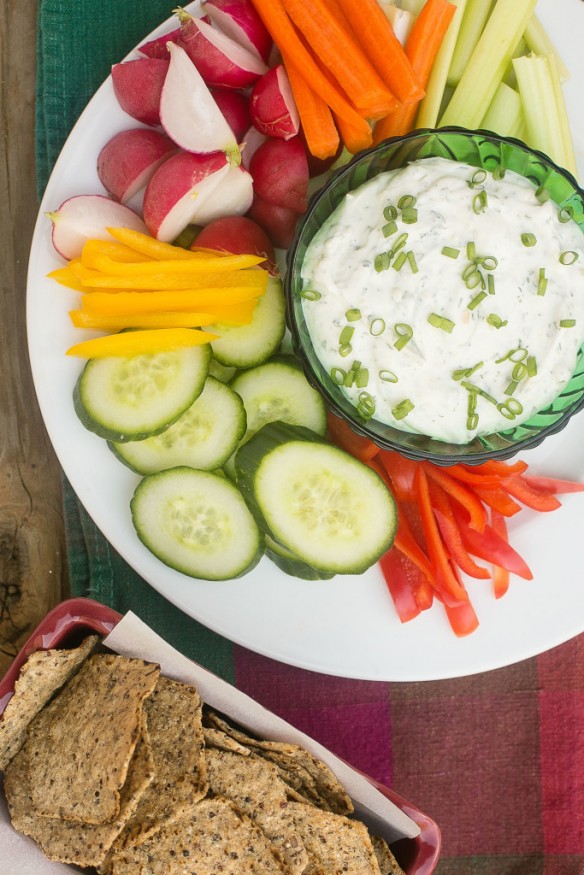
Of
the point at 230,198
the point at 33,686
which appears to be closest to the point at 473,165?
the point at 230,198

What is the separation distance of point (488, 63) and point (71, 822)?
168cm

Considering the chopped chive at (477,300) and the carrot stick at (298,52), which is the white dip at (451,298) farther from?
the carrot stick at (298,52)

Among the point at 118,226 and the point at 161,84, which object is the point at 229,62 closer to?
the point at 161,84

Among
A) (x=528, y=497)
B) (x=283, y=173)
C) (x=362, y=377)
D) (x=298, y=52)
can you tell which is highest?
(x=298, y=52)

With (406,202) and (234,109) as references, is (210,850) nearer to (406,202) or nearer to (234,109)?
(406,202)

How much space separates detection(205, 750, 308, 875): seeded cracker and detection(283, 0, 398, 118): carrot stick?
4.28 ft

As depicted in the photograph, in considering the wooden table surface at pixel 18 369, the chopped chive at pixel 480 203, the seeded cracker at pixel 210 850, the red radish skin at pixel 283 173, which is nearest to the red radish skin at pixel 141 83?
the red radish skin at pixel 283 173

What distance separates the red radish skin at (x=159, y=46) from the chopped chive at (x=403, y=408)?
2.85 ft

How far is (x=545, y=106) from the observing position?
70.3 inches

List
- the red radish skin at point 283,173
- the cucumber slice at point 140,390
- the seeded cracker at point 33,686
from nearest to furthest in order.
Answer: the seeded cracker at point 33,686, the cucumber slice at point 140,390, the red radish skin at point 283,173

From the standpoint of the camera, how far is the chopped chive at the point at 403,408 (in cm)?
156

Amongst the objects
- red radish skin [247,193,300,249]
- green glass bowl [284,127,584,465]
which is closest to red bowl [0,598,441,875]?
green glass bowl [284,127,584,465]

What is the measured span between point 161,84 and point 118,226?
30 cm

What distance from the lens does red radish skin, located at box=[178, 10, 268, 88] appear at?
5.65 feet
